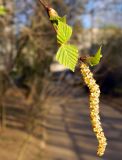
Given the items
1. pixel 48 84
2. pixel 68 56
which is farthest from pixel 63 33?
pixel 48 84

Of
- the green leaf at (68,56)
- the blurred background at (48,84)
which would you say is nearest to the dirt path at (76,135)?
the blurred background at (48,84)

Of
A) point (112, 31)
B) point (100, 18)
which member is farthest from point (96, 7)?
point (112, 31)

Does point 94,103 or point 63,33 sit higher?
point 63,33

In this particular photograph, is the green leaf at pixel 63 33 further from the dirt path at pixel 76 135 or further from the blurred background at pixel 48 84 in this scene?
the dirt path at pixel 76 135

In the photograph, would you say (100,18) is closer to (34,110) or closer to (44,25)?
(44,25)

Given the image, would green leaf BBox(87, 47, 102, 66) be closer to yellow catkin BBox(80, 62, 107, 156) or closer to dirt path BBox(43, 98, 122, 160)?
yellow catkin BBox(80, 62, 107, 156)

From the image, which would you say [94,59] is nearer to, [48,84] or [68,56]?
[68,56]
